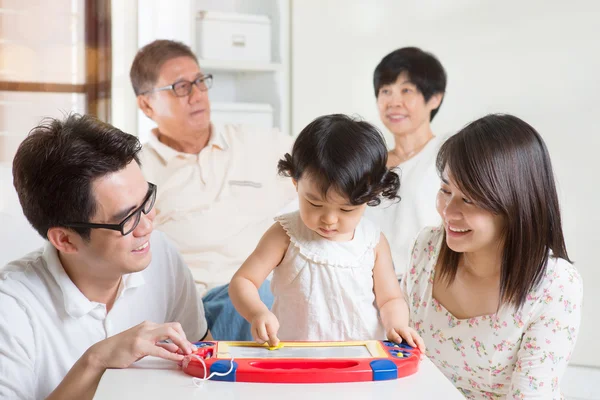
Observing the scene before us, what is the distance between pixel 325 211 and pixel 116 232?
396 mm

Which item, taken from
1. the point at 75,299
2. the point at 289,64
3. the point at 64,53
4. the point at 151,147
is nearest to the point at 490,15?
the point at 289,64

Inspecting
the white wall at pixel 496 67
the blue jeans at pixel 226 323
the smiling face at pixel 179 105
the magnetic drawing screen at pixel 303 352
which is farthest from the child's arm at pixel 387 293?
the white wall at pixel 496 67

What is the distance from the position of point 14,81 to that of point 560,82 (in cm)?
220

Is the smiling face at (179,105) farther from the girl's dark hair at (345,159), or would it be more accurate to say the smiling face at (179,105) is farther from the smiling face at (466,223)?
the smiling face at (466,223)

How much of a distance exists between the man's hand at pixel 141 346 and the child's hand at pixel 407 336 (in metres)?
0.34

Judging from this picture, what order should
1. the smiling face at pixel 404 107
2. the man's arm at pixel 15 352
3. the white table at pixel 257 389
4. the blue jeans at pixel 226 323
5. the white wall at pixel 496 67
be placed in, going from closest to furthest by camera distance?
the white table at pixel 257 389, the man's arm at pixel 15 352, the blue jeans at pixel 226 323, the smiling face at pixel 404 107, the white wall at pixel 496 67

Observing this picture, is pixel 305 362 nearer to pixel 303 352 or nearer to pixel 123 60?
pixel 303 352

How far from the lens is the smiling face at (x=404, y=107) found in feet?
8.48

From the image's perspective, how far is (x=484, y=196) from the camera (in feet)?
4.49

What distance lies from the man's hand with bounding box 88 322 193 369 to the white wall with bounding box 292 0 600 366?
2.16m

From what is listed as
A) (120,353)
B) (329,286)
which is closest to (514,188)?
(329,286)

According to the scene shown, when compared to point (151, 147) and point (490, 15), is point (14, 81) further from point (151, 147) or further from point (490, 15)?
point (490, 15)

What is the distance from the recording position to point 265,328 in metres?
1.17

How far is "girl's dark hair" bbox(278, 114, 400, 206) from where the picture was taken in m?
1.34
